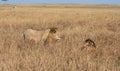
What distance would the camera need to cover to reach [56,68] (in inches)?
229

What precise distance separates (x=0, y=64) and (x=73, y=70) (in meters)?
1.51

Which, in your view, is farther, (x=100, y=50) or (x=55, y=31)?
(x=55, y=31)

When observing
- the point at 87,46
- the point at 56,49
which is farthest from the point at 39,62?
the point at 87,46

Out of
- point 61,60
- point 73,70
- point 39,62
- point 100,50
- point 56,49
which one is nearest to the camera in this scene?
point 73,70

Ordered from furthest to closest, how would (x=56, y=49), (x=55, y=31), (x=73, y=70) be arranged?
1. (x=55, y=31)
2. (x=56, y=49)
3. (x=73, y=70)

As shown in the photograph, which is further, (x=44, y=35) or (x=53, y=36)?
(x=44, y=35)

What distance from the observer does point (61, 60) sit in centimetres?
661

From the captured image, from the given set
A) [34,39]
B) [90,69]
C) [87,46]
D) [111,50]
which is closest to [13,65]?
[90,69]

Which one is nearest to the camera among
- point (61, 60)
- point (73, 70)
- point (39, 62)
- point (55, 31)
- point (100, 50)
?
point (73, 70)

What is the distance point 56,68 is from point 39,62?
1.66 ft

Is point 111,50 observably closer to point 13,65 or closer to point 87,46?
point 87,46

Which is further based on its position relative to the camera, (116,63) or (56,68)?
(116,63)

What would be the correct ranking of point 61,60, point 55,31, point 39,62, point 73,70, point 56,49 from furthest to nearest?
point 55,31 → point 56,49 → point 61,60 → point 39,62 → point 73,70

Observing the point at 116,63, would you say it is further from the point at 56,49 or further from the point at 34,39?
the point at 34,39
